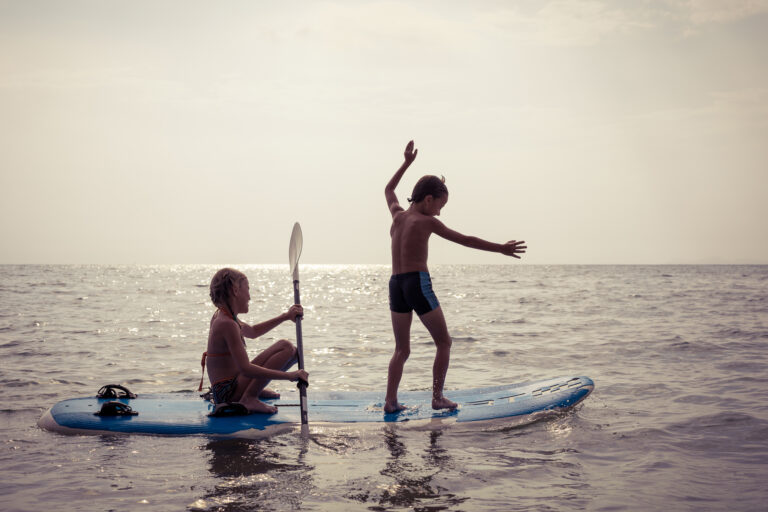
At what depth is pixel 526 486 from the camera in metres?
4.06

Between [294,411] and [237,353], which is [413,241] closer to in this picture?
[237,353]

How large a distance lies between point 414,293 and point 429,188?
929mm

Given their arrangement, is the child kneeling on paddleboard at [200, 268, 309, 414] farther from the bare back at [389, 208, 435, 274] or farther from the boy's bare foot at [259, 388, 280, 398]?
the bare back at [389, 208, 435, 274]

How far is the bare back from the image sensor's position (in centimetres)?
545

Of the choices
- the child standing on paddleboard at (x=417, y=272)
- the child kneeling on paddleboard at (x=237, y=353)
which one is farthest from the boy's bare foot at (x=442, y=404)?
the child kneeling on paddleboard at (x=237, y=353)

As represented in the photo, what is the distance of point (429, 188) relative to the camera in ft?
18.1

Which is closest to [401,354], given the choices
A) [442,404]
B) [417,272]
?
[442,404]

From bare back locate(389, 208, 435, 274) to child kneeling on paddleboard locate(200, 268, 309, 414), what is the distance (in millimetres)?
1026

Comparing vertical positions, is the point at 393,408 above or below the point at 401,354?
below

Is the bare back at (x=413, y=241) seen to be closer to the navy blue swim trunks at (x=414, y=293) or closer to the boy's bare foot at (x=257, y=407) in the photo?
the navy blue swim trunks at (x=414, y=293)

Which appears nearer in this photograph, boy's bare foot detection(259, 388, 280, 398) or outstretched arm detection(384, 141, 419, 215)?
outstretched arm detection(384, 141, 419, 215)

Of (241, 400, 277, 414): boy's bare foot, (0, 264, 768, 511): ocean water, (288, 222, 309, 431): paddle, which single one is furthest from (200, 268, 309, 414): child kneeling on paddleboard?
(0, 264, 768, 511): ocean water

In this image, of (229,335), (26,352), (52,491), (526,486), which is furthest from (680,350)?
(26,352)

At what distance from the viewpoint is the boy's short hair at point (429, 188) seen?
551 cm
